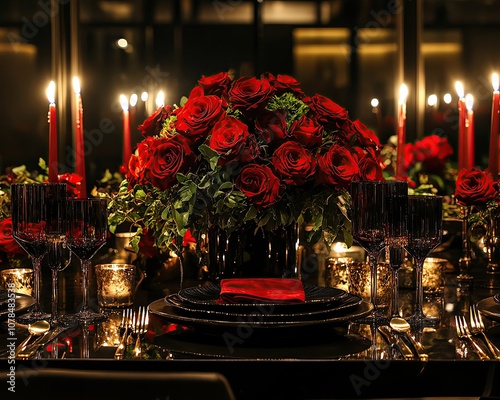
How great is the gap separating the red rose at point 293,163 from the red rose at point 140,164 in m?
0.20

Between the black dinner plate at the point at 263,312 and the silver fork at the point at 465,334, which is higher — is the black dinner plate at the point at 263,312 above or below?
above

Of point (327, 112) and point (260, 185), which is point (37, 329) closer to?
point (260, 185)

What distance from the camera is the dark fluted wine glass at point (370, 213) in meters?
1.06

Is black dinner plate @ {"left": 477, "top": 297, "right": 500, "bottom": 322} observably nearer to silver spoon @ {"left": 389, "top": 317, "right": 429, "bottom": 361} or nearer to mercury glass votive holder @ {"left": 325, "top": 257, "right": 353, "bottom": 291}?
silver spoon @ {"left": 389, "top": 317, "right": 429, "bottom": 361}

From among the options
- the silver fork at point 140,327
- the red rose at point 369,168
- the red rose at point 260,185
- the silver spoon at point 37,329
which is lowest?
the silver fork at point 140,327

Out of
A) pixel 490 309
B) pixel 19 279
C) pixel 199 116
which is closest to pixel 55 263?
pixel 19 279

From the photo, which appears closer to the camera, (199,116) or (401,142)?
(199,116)

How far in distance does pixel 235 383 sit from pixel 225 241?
0.37 metres

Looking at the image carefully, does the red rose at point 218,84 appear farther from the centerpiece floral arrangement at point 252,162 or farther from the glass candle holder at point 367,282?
the glass candle holder at point 367,282

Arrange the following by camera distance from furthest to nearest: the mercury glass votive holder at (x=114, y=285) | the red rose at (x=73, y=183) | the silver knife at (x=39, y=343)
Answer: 1. the red rose at (x=73, y=183)
2. the mercury glass votive holder at (x=114, y=285)
3. the silver knife at (x=39, y=343)

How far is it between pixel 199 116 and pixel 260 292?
0.30m

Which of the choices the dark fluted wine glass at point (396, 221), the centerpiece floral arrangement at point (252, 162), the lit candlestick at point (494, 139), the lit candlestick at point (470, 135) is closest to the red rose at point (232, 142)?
the centerpiece floral arrangement at point (252, 162)

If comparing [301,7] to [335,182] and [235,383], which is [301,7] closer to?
[335,182]

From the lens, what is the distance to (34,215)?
1061 mm
